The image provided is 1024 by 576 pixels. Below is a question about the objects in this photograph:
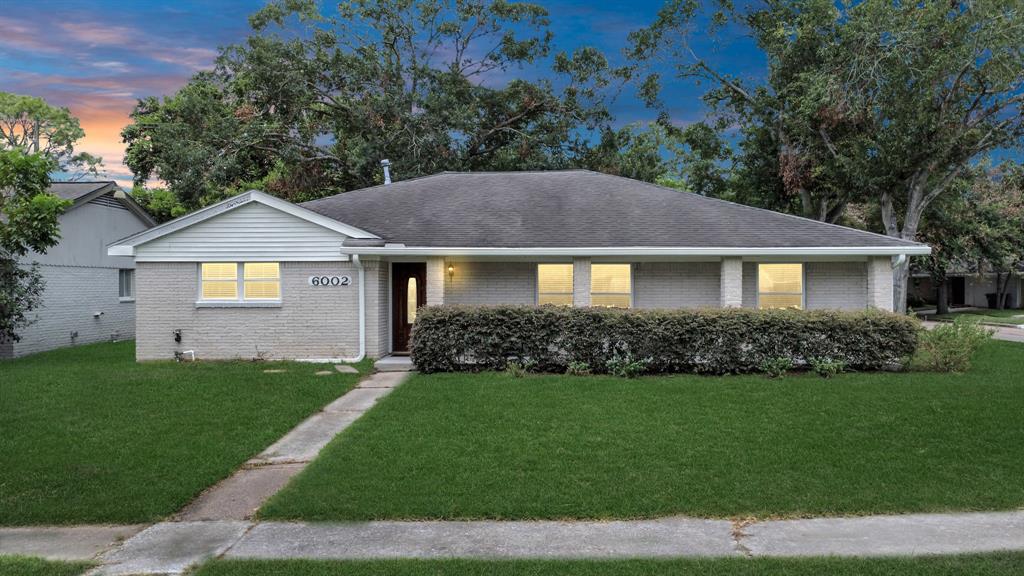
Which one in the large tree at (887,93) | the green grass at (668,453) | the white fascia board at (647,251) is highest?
the large tree at (887,93)

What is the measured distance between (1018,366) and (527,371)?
1072cm

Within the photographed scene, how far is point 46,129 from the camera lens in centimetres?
4875

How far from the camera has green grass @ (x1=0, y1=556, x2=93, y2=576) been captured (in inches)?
177

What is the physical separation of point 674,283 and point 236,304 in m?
10.2

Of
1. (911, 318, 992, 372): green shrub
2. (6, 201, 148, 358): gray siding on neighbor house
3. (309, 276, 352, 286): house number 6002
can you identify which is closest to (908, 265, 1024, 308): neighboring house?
(911, 318, 992, 372): green shrub

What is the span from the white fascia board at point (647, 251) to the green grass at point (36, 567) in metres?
9.86

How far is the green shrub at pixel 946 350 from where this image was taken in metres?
13.0

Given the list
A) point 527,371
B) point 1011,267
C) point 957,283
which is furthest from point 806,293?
point 957,283

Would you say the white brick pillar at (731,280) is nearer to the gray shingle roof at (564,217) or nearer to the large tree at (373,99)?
the gray shingle roof at (564,217)

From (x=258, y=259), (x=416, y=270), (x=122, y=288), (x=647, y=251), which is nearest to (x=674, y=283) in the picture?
(x=647, y=251)

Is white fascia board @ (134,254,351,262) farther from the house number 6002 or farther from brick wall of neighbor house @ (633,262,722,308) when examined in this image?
brick wall of neighbor house @ (633,262,722,308)

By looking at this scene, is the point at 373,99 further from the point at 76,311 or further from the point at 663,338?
the point at 663,338

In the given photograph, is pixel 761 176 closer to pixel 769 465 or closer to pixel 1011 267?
pixel 1011 267

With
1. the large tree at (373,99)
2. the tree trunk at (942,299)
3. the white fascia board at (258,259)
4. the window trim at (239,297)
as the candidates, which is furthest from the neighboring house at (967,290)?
the window trim at (239,297)
